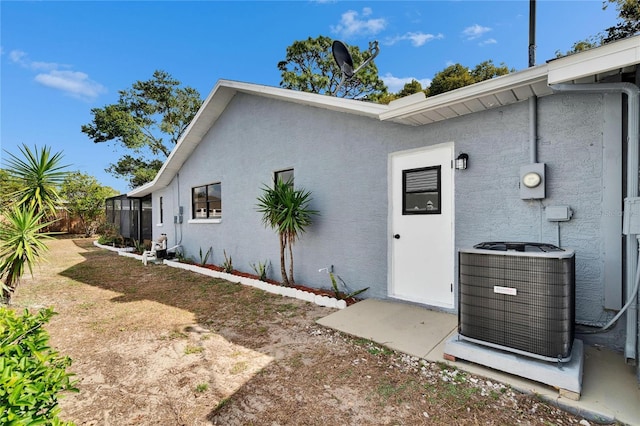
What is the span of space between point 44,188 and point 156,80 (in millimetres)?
19182

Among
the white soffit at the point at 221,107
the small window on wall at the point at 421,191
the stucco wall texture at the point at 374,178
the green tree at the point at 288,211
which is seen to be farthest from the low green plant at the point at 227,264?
the small window on wall at the point at 421,191

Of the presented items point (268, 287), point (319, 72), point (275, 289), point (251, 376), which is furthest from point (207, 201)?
point (319, 72)

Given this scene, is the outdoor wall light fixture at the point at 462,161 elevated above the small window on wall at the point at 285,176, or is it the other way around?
the small window on wall at the point at 285,176

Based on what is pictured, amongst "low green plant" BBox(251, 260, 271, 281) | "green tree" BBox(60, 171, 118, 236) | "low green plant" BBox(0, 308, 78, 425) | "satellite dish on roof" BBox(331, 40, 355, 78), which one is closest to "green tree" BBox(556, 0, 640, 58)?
"satellite dish on roof" BBox(331, 40, 355, 78)

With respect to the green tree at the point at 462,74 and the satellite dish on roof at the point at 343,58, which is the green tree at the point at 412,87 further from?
the satellite dish on roof at the point at 343,58

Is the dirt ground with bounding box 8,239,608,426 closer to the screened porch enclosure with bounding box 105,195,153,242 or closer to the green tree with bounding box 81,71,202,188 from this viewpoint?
the screened porch enclosure with bounding box 105,195,153,242

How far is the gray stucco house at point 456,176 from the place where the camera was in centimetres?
296

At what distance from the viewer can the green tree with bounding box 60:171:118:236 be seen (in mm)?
18703

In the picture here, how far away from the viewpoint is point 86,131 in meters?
19.2

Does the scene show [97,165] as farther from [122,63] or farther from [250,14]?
[250,14]

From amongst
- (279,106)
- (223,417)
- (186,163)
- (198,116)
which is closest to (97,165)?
(186,163)

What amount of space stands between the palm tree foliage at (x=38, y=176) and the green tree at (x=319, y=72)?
15.7m

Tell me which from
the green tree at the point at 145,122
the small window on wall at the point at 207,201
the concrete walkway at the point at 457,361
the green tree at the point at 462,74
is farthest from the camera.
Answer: the green tree at the point at 145,122

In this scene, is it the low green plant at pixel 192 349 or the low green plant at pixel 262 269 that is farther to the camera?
the low green plant at pixel 262 269
